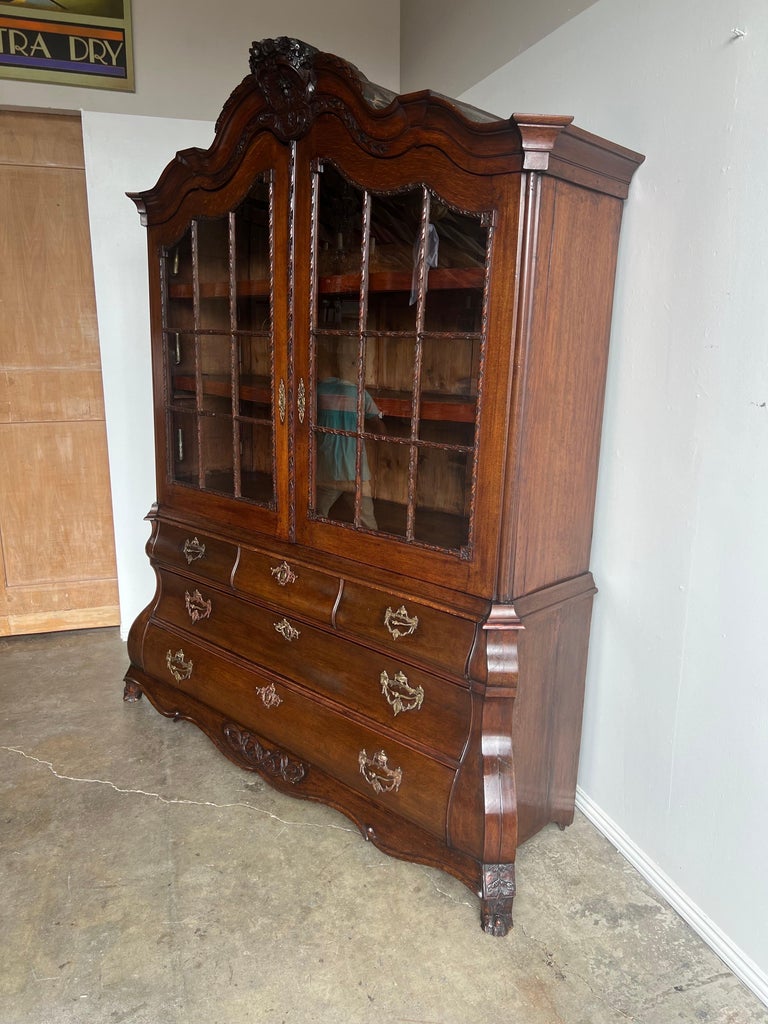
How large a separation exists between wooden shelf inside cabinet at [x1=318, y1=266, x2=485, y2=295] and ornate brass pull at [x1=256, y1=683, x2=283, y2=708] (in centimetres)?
109

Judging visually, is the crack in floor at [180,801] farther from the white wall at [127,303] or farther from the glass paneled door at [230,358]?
the white wall at [127,303]

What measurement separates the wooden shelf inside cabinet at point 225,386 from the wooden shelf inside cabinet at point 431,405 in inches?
15.6

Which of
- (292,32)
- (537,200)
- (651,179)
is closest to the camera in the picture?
(537,200)

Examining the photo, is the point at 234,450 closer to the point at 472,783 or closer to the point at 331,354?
the point at 331,354

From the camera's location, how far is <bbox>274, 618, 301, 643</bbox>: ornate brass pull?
2.00 m

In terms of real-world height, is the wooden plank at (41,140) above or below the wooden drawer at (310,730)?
above

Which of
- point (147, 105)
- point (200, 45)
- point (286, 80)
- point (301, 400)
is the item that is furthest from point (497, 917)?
point (200, 45)

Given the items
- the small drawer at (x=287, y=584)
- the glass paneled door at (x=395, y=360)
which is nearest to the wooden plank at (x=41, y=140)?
the glass paneled door at (x=395, y=360)

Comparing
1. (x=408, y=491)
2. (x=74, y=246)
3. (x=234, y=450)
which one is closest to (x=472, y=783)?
(x=408, y=491)

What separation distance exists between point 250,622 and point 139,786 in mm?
570

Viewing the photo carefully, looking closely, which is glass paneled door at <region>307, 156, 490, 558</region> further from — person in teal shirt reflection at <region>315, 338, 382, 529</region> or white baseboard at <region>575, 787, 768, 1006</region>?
white baseboard at <region>575, 787, 768, 1006</region>

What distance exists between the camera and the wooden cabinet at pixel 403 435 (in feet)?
4.95

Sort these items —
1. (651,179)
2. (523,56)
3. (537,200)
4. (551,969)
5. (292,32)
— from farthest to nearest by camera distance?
(292,32) → (523,56) → (651,179) → (551,969) → (537,200)

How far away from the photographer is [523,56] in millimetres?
2049
